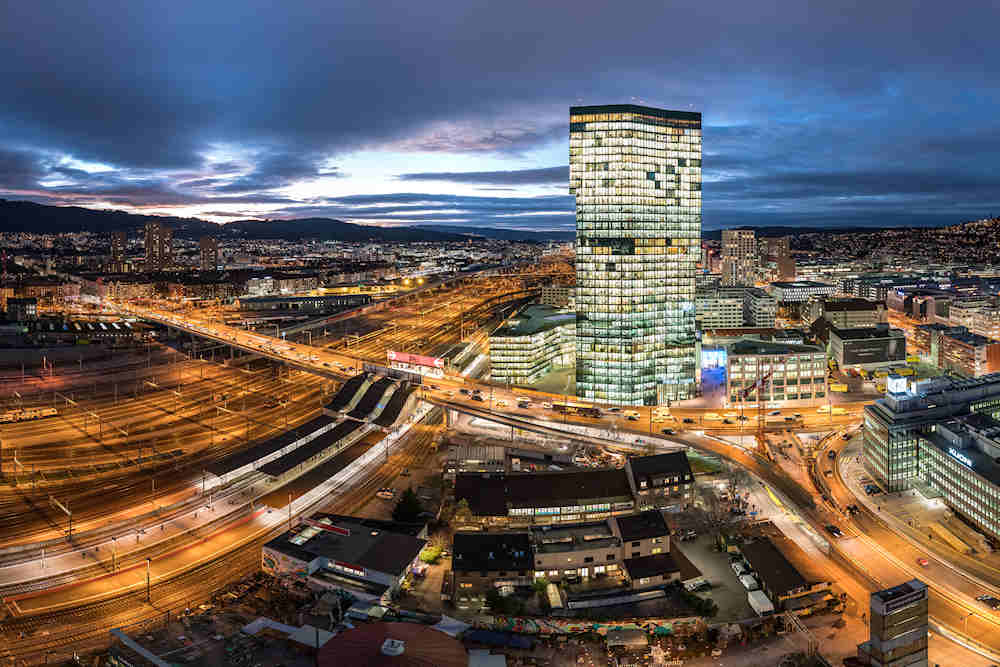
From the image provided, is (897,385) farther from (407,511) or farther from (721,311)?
(721,311)

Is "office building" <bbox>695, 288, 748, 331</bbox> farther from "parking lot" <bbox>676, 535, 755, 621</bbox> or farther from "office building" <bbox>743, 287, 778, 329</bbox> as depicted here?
"parking lot" <bbox>676, 535, 755, 621</bbox>

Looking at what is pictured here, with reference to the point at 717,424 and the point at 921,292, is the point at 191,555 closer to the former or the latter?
the point at 717,424

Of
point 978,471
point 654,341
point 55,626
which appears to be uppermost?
point 654,341

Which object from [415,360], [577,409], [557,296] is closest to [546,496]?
[577,409]

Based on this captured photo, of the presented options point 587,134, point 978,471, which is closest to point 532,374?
point 587,134

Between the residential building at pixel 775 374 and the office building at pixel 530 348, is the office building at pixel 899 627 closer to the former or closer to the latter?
the residential building at pixel 775 374

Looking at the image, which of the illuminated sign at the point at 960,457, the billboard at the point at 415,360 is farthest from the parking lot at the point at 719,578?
the billboard at the point at 415,360
